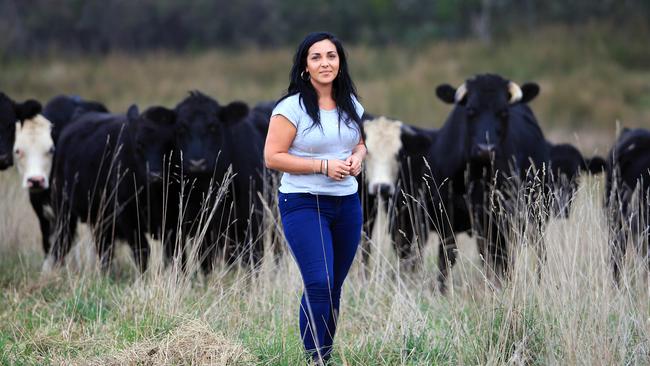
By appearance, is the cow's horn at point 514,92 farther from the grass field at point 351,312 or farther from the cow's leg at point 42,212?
the cow's leg at point 42,212

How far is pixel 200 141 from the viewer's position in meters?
9.62

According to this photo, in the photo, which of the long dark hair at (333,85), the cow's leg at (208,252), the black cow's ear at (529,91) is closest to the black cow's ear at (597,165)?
the black cow's ear at (529,91)

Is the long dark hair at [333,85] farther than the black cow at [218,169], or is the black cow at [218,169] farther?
the black cow at [218,169]

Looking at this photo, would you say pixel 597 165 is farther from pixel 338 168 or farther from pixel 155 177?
pixel 338 168

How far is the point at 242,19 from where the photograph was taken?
3722 cm

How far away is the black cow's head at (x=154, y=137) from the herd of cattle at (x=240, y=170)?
1cm

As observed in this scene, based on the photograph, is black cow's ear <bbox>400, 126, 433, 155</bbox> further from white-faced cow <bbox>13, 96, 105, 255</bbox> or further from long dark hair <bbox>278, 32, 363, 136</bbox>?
long dark hair <bbox>278, 32, 363, 136</bbox>

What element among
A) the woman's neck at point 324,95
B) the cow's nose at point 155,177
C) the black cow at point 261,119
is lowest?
the cow's nose at point 155,177

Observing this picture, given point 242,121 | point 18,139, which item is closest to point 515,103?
point 242,121

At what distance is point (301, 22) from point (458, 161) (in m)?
A: 28.3

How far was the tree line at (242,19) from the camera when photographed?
35781 mm

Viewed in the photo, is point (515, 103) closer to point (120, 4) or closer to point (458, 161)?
point (458, 161)

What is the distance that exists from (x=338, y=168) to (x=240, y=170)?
15.1 ft

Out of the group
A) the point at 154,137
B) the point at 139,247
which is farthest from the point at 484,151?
the point at 139,247
